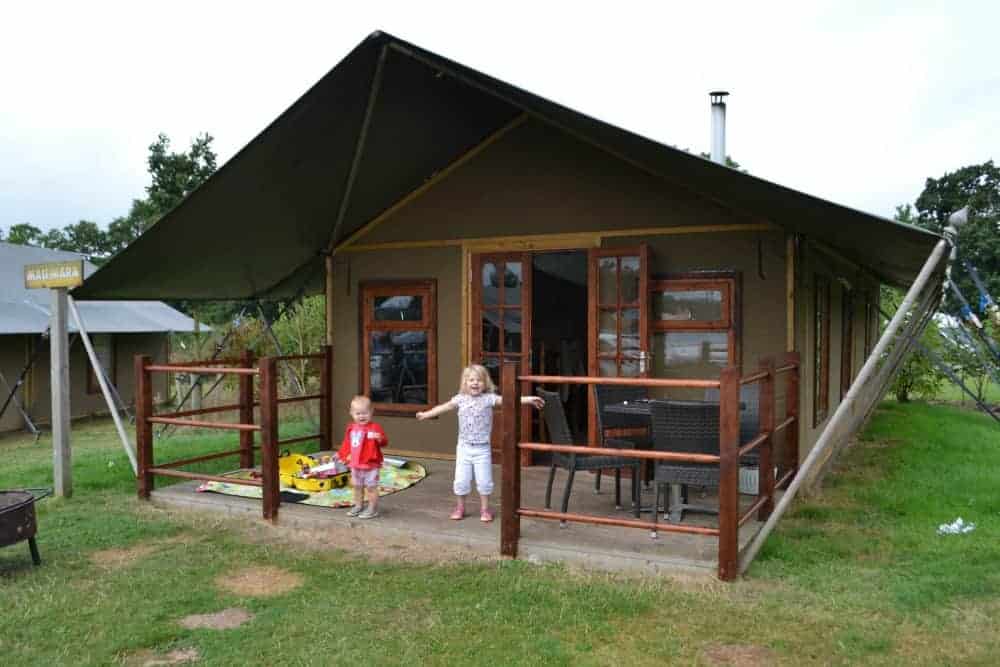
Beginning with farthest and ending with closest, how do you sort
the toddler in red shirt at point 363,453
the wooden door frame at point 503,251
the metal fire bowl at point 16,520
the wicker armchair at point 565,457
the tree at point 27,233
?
1. the tree at point 27,233
2. the wooden door frame at point 503,251
3. the toddler in red shirt at point 363,453
4. the wicker armchair at point 565,457
5. the metal fire bowl at point 16,520

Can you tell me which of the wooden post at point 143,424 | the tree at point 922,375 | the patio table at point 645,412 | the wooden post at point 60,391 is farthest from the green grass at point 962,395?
the wooden post at point 60,391

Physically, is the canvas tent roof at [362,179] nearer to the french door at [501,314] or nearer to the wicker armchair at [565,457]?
the french door at [501,314]

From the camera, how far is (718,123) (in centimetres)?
696

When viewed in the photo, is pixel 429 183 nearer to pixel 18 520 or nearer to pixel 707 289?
pixel 707 289

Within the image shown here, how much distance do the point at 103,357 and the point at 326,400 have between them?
322 inches

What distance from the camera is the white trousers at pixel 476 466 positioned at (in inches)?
184

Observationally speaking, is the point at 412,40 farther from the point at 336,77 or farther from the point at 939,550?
the point at 939,550

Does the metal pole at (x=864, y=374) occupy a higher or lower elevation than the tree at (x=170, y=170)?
lower

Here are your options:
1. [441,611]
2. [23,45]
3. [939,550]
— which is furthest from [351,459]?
[23,45]

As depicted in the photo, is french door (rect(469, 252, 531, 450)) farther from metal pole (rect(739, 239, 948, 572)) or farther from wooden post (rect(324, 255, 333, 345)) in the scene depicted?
metal pole (rect(739, 239, 948, 572))

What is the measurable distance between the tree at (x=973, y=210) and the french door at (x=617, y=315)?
2206 centimetres

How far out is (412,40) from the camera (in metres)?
4.53

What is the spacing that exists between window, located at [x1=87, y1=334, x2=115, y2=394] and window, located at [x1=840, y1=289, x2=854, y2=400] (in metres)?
11.6

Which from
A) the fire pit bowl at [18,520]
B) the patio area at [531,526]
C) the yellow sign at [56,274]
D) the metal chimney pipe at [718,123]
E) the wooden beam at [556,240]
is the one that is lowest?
the patio area at [531,526]
